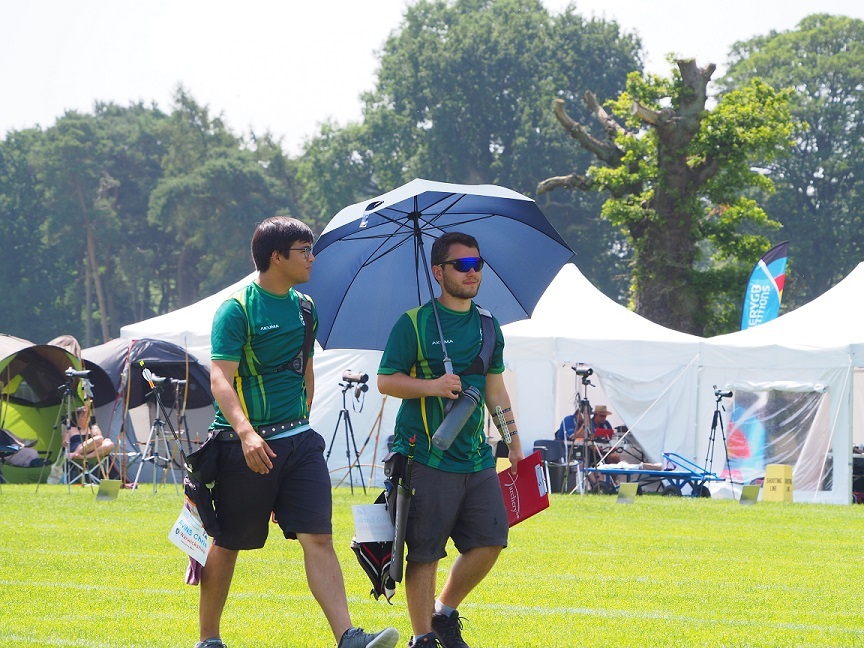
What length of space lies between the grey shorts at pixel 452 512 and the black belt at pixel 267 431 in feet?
1.87

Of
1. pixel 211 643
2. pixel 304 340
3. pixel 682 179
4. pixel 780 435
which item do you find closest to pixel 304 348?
pixel 304 340

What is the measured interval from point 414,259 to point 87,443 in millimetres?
14509

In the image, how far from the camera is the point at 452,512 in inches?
226

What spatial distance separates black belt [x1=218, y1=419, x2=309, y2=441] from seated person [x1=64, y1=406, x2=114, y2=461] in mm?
14615

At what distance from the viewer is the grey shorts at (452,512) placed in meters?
5.71

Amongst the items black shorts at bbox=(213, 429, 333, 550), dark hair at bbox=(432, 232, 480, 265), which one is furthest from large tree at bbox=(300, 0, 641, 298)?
black shorts at bbox=(213, 429, 333, 550)

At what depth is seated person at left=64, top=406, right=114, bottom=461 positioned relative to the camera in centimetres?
2012

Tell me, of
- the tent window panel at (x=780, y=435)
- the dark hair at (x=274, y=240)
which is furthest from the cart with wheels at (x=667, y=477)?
the dark hair at (x=274, y=240)

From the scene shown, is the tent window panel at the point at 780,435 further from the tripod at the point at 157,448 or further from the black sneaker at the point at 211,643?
the black sneaker at the point at 211,643

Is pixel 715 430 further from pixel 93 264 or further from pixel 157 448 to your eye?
pixel 93 264

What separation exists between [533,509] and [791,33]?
206 feet

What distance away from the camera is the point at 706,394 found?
21828 millimetres

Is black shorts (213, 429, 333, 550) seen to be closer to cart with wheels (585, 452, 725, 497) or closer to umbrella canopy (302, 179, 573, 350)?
umbrella canopy (302, 179, 573, 350)

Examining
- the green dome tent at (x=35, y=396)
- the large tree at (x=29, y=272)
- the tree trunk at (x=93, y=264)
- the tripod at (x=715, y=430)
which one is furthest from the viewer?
the large tree at (x=29, y=272)
